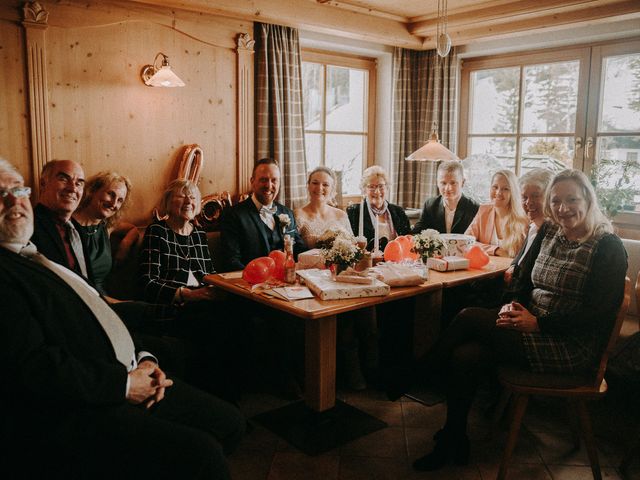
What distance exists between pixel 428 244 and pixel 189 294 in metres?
1.22

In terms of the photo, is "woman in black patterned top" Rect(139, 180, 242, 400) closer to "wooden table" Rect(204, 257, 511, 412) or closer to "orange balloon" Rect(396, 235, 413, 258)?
"wooden table" Rect(204, 257, 511, 412)

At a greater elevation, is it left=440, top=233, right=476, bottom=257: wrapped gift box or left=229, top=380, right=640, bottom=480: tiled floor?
left=440, top=233, right=476, bottom=257: wrapped gift box

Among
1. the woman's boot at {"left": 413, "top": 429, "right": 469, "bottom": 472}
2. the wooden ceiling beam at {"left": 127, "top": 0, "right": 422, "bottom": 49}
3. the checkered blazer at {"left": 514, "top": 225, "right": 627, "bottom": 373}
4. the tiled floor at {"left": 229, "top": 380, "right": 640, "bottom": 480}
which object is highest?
the wooden ceiling beam at {"left": 127, "top": 0, "right": 422, "bottom": 49}

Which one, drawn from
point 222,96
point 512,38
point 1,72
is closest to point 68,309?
point 1,72

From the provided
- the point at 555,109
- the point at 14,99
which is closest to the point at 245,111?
the point at 14,99

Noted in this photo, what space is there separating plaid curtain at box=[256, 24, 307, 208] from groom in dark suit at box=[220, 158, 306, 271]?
28.9 inches

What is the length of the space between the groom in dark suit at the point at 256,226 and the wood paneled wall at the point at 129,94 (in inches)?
26.3

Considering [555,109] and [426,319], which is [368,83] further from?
[426,319]

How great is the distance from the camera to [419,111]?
16.3 feet

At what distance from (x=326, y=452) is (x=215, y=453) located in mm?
1010

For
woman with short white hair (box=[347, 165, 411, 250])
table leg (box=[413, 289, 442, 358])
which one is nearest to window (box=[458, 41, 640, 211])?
woman with short white hair (box=[347, 165, 411, 250])

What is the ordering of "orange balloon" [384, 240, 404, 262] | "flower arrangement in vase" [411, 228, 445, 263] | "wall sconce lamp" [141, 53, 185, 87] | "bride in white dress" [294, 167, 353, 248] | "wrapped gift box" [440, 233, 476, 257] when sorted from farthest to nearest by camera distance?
"bride in white dress" [294, 167, 353, 248], "wall sconce lamp" [141, 53, 185, 87], "wrapped gift box" [440, 233, 476, 257], "orange balloon" [384, 240, 404, 262], "flower arrangement in vase" [411, 228, 445, 263]

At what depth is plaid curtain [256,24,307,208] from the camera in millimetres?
3990

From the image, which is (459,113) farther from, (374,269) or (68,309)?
(68,309)
